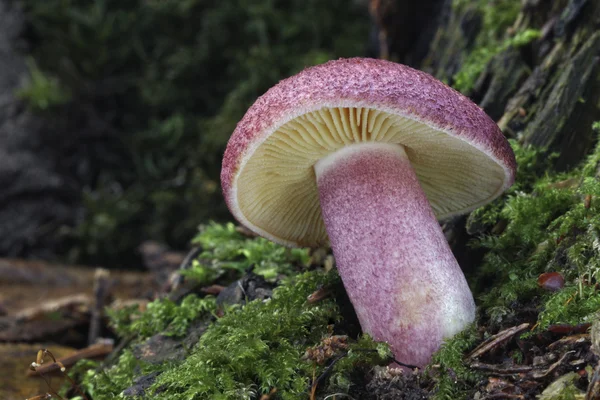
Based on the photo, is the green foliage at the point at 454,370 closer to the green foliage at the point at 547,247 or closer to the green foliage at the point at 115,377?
the green foliage at the point at 547,247

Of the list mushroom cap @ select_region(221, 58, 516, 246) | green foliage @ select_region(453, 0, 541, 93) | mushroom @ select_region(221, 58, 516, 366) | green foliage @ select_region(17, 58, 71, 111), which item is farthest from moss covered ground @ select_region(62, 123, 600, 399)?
green foliage @ select_region(17, 58, 71, 111)

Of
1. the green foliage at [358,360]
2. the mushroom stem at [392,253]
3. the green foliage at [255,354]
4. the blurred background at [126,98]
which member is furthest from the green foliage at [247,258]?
the blurred background at [126,98]

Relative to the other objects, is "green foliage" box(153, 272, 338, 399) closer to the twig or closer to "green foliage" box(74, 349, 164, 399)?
"green foliage" box(74, 349, 164, 399)

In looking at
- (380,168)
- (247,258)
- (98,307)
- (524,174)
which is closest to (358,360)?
(380,168)

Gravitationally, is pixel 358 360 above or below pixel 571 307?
below

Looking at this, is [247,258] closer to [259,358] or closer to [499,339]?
[259,358]

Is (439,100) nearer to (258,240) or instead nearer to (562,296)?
(562,296)
